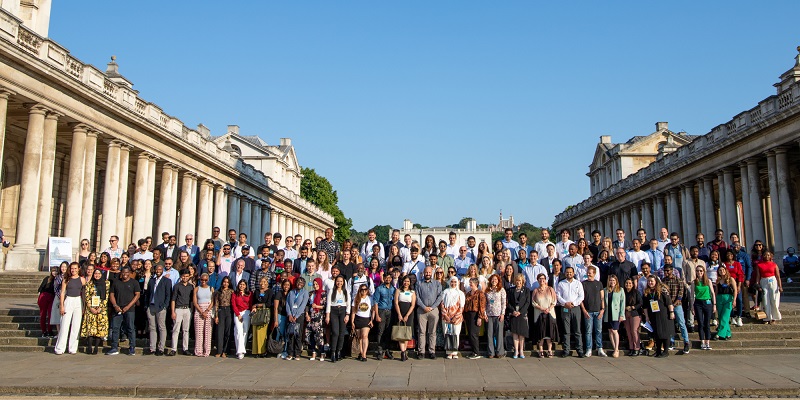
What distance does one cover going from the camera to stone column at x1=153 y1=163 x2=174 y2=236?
107 ft

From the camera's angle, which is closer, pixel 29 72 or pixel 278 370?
pixel 278 370

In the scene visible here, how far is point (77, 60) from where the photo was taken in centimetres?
2445

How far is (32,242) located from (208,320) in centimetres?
1273

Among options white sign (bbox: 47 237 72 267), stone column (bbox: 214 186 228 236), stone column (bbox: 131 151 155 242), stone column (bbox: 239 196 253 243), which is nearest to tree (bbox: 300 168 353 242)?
stone column (bbox: 239 196 253 243)

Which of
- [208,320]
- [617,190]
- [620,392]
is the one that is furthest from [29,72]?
[617,190]

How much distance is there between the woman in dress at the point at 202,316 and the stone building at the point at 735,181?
84.9ft

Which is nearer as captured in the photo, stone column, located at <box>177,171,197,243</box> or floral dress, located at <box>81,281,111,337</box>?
floral dress, located at <box>81,281,111,337</box>

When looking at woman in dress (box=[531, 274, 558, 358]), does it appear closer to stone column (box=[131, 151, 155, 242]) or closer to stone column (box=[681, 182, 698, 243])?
stone column (box=[131, 151, 155, 242])

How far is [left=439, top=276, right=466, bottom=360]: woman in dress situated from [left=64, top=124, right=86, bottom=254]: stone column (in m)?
17.8

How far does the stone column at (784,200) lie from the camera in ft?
91.7

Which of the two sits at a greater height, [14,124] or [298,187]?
[298,187]

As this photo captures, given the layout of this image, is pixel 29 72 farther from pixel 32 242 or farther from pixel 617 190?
pixel 617 190

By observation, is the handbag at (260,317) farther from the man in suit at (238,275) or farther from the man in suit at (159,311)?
the man in suit at (159,311)

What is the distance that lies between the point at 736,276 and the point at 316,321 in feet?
31.5
